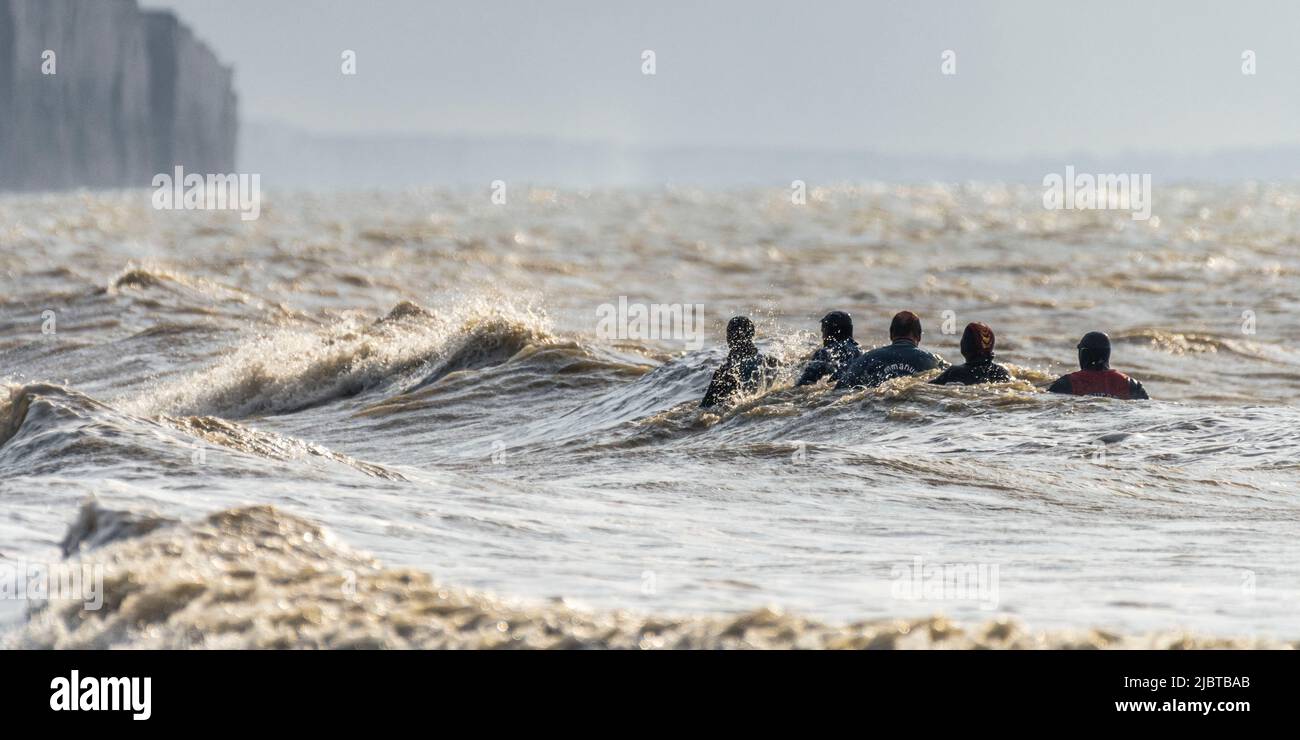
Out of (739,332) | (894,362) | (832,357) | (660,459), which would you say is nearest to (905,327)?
(894,362)

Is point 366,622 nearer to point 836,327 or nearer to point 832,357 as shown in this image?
point 836,327

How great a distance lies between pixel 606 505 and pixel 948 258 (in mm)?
41011

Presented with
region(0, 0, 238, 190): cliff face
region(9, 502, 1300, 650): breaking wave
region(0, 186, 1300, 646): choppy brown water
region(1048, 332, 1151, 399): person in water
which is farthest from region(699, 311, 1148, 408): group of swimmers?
region(0, 0, 238, 190): cliff face

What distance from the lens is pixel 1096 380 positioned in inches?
533

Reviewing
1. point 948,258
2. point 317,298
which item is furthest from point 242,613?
point 948,258

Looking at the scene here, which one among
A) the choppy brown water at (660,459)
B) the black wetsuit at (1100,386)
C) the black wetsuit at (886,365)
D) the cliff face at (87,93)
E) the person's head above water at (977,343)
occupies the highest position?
the cliff face at (87,93)

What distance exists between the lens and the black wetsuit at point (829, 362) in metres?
14.4

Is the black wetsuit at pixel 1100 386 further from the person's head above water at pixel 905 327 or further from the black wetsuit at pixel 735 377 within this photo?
the black wetsuit at pixel 735 377

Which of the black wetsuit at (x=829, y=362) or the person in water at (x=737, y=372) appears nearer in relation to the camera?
the person in water at (x=737, y=372)

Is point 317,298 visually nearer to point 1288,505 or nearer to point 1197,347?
point 1197,347

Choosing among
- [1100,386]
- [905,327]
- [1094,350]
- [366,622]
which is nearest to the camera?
[366,622]

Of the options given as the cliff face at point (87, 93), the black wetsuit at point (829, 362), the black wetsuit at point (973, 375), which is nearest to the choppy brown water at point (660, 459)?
the black wetsuit at point (973, 375)

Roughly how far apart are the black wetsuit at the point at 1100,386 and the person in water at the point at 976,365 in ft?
1.76

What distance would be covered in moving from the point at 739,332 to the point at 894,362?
134 centimetres
